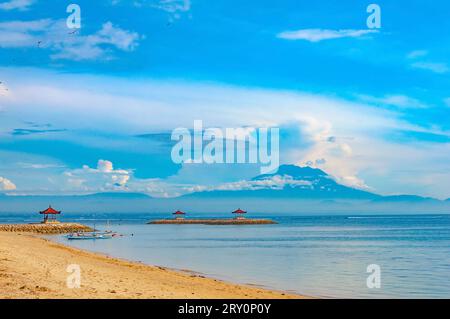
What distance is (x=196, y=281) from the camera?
97.8 ft

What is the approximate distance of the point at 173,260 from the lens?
153 ft

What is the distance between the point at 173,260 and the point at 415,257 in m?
21.5

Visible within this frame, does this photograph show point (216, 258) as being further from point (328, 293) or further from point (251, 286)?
point (328, 293)

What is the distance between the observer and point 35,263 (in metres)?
29.0

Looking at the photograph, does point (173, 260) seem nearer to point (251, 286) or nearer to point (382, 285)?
point (251, 286)
